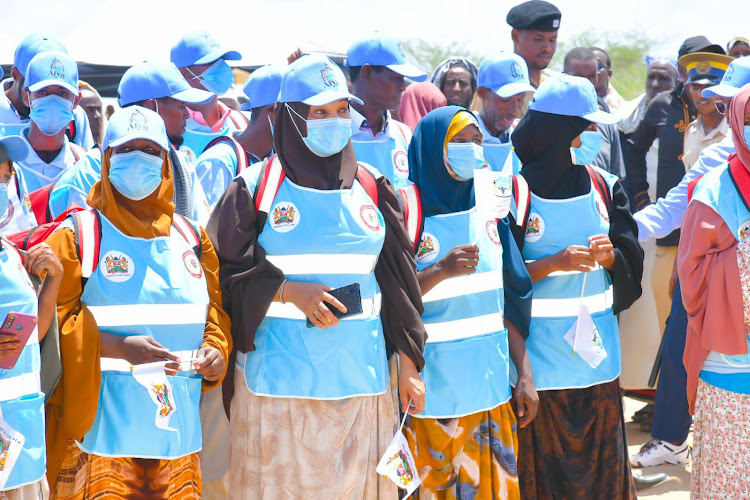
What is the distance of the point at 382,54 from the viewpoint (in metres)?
6.09

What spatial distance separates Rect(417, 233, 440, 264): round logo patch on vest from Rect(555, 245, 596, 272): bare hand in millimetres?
708

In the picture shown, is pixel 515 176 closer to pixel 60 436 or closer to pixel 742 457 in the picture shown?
pixel 742 457

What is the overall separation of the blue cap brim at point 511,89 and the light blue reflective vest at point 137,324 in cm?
278

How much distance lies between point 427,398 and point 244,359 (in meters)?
0.89

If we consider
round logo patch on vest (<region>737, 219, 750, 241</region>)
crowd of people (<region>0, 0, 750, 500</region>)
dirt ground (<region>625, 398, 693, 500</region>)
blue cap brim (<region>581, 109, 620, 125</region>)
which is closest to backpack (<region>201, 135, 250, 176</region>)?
crowd of people (<region>0, 0, 750, 500</region>)

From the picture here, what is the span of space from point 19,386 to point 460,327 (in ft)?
6.59

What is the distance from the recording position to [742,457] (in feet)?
15.4

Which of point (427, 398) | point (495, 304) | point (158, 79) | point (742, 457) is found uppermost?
point (158, 79)

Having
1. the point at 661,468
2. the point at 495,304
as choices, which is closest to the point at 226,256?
the point at 495,304

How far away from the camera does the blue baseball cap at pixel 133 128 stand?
13.2 ft

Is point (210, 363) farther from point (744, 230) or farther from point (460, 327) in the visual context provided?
point (744, 230)

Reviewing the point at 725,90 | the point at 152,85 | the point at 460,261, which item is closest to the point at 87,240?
the point at 152,85

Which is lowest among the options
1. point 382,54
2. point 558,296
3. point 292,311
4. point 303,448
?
point 303,448

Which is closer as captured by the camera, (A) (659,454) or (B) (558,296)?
(B) (558,296)
